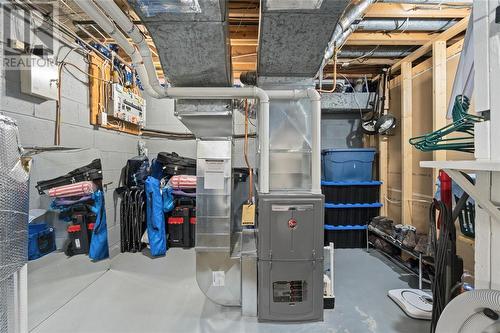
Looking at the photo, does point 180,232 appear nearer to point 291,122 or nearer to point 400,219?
point 291,122

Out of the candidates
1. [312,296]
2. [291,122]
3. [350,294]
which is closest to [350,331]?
[312,296]

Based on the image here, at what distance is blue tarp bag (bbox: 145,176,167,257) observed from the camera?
328cm

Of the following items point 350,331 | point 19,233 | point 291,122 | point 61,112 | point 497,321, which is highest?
point 61,112

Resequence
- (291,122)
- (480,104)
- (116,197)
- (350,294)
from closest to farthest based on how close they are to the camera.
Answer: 1. (480,104)
2. (291,122)
3. (350,294)
4. (116,197)

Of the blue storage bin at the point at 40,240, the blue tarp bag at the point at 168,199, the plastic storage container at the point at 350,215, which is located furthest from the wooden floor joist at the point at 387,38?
the blue storage bin at the point at 40,240

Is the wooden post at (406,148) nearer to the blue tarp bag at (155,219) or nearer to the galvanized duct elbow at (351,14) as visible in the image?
the galvanized duct elbow at (351,14)

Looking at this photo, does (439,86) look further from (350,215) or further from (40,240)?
(40,240)

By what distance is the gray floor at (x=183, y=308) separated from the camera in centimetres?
192

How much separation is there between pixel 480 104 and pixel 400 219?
116 inches

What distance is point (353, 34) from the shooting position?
273 cm

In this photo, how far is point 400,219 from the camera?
3.46m

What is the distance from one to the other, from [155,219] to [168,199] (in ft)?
1.11

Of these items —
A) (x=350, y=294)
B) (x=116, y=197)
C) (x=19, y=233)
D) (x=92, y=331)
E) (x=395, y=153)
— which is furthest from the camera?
(x=395, y=153)

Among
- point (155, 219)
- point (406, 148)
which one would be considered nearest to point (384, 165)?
point (406, 148)
